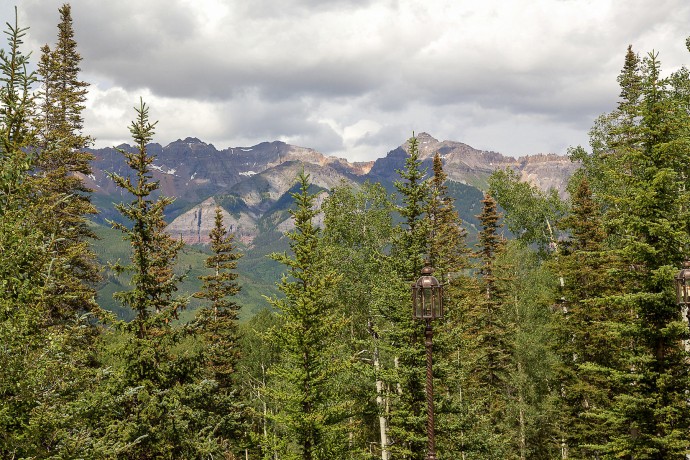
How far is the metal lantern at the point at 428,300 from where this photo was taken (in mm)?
11266

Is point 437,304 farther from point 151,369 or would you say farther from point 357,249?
point 357,249

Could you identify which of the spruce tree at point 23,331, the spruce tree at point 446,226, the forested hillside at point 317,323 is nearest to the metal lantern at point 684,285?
the forested hillside at point 317,323

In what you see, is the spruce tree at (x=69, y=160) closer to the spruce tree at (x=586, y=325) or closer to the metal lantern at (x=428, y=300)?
the metal lantern at (x=428, y=300)

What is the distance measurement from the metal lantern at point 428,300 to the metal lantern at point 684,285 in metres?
7.07

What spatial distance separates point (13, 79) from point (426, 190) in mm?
14544

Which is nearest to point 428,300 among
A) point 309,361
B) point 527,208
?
point 309,361

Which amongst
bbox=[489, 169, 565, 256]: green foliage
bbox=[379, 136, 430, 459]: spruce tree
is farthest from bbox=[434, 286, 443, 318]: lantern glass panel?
bbox=[489, 169, 565, 256]: green foliage

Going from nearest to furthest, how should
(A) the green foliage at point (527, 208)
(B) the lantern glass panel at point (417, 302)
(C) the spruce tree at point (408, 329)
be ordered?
1. (B) the lantern glass panel at point (417, 302)
2. (C) the spruce tree at point (408, 329)
3. (A) the green foliage at point (527, 208)

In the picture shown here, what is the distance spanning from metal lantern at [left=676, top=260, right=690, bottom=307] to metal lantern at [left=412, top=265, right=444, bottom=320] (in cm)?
707

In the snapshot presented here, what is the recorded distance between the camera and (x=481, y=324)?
112ft

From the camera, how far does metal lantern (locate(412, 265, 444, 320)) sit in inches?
444

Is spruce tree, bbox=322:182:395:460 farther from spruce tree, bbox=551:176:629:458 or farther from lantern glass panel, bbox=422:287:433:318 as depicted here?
lantern glass panel, bbox=422:287:433:318

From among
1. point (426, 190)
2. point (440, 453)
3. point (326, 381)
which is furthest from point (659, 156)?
point (326, 381)

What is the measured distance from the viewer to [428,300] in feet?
37.1
